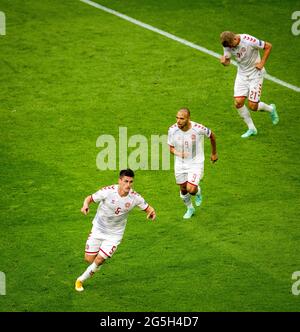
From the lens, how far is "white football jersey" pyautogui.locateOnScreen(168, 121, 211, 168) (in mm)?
15898

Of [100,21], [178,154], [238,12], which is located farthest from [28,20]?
[178,154]

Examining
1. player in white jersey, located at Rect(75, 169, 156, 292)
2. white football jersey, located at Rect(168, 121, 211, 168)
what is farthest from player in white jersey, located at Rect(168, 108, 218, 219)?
player in white jersey, located at Rect(75, 169, 156, 292)

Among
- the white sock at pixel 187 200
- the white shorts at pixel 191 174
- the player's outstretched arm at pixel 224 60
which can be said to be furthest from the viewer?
the player's outstretched arm at pixel 224 60

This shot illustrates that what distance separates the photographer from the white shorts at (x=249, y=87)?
723 inches

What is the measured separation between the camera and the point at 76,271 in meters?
14.9

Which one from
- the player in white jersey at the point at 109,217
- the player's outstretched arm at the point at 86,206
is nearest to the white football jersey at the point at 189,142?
the player in white jersey at the point at 109,217

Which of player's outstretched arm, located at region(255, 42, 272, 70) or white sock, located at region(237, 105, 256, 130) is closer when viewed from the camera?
player's outstretched arm, located at region(255, 42, 272, 70)

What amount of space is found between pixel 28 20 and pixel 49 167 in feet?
20.8

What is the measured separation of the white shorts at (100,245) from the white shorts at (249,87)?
5.43 m

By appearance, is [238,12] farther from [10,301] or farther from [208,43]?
[10,301]

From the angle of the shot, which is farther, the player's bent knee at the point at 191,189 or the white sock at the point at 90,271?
the player's bent knee at the point at 191,189

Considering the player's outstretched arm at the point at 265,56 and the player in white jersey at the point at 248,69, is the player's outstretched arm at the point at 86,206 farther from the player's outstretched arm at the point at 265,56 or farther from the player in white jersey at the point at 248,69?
the player's outstretched arm at the point at 265,56

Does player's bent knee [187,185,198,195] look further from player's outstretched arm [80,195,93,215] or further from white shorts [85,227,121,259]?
player's outstretched arm [80,195,93,215]

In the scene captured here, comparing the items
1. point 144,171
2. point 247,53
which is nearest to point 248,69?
point 247,53
